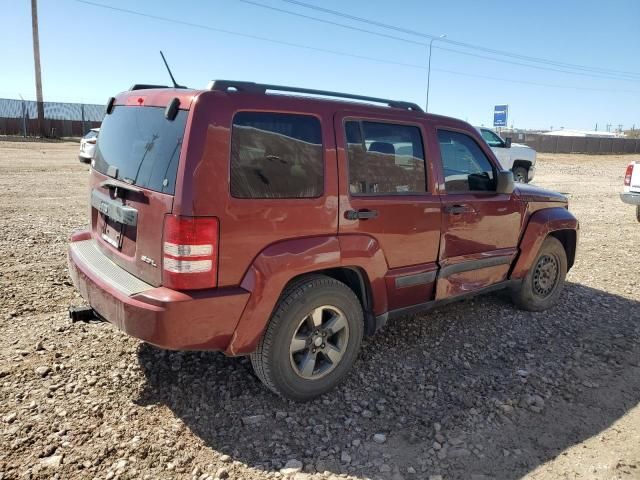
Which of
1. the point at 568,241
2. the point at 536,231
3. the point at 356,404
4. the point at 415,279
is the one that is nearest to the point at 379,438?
the point at 356,404

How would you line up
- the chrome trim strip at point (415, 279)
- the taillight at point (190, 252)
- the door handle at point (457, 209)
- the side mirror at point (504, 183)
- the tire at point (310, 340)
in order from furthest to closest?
the side mirror at point (504, 183) < the door handle at point (457, 209) < the chrome trim strip at point (415, 279) < the tire at point (310, 340) < the taillight at point (190, 252)

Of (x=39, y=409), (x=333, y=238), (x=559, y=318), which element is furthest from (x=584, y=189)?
(x=39, y=409)

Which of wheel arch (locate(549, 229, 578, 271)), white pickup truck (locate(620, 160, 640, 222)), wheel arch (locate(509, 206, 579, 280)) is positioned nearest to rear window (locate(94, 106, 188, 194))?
wheel arch (locate(509, 206, 579, 280))

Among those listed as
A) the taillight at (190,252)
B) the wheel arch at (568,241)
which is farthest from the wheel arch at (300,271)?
the wheel arch at (568,241)

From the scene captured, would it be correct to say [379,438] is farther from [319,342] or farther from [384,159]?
[384,159]

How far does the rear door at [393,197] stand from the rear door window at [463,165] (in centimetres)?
27

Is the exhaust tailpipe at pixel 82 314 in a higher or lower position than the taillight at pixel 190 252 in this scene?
lower

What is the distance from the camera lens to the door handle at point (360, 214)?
3287mm

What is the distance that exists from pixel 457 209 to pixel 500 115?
48.1m

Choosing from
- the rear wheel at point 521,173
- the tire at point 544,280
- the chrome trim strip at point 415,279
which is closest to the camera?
the chrome trim strip at point 415,279

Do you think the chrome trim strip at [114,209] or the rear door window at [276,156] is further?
the chrome trim strip at [114,209]

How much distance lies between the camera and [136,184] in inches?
121

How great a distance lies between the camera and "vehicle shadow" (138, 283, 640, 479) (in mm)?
2855

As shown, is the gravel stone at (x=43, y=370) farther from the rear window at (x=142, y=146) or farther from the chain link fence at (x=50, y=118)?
the chain link fence at (x=50, y=118)
